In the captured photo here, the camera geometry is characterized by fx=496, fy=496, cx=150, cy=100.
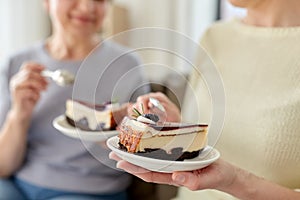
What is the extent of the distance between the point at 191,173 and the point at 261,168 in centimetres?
28

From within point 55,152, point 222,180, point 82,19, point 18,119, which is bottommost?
point 55,152

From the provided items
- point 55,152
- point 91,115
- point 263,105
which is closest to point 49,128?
point 55,152

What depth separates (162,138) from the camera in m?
0.71

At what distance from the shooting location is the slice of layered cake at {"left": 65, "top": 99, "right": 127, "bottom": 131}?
2.67 feet

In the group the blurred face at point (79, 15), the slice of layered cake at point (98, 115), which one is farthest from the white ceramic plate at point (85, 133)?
the blurred face at point (79, 15)

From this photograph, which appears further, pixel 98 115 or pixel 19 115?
pixel 19 115

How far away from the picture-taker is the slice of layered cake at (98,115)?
2.67 ft

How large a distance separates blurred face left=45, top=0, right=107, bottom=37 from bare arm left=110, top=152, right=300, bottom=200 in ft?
2.31

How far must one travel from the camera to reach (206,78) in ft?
2.78

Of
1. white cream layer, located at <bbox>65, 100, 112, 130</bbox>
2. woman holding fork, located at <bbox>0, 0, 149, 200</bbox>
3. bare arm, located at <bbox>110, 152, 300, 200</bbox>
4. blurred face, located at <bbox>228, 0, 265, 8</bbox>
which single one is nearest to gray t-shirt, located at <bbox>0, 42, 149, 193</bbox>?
woman holding fork, located at <bbox>0, 0, 149, 200</bbox>

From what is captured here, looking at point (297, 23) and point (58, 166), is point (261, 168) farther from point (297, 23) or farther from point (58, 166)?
point (58, 166)

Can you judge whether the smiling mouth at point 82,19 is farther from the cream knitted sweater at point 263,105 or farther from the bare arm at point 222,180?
the bare arm at point 222,180

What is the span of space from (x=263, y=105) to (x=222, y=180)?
0.90 feet

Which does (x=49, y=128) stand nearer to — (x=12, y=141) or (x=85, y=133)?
(x=12, y=141)
